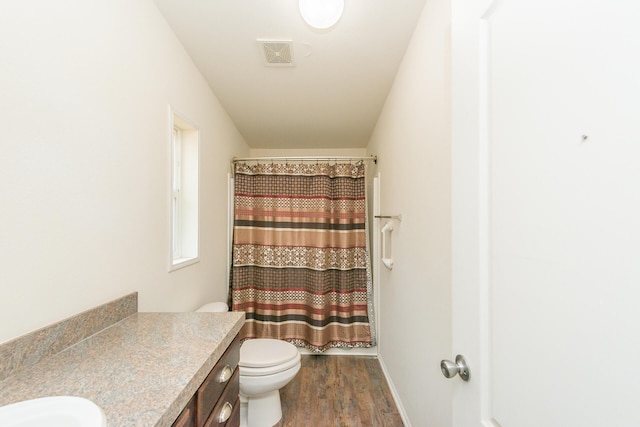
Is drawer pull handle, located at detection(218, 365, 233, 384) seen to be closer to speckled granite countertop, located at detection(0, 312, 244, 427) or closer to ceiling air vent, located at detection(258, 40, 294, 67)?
speckled granite countertop, located at detection(0, 312, 244, 427)

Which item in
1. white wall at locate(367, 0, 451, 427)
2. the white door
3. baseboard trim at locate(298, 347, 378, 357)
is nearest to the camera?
the white door

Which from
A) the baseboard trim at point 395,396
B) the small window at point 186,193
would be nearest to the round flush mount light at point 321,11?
the small window at point 186,193

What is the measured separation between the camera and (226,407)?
2.91 ft

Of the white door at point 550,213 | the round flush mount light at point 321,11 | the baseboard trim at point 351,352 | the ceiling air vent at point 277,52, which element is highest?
the ceiling air vent at point 277,52

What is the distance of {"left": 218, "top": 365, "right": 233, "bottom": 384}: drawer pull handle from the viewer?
33.1 inches

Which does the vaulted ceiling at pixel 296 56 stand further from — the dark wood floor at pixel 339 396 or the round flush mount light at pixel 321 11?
the dark wood floor at pixel 339 396

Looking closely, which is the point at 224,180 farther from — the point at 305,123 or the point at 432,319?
the point at 432,319

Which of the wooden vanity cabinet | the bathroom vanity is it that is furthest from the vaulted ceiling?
the wooden vanity cabinet

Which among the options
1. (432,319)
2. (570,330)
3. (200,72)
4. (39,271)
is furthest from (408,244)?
(200,72)

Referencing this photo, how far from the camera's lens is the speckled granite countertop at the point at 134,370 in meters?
0.53

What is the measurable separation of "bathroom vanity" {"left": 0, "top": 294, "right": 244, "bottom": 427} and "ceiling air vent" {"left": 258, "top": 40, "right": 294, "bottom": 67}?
148cm

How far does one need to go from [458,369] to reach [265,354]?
4.30 feet

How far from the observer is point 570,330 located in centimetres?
40

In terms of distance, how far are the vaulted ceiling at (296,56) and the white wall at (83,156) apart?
0.85 feet
